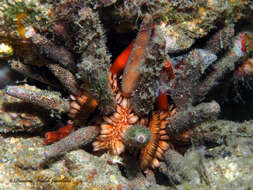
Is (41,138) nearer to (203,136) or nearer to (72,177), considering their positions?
(72,177)

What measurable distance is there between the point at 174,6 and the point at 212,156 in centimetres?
202

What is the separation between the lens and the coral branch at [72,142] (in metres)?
2.53

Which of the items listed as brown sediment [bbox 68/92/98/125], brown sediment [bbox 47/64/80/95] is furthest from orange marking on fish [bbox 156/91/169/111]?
brown sediment [bbox 47/64/80/95]

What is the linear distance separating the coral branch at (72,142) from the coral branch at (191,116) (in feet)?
3.33

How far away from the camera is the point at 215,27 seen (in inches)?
130

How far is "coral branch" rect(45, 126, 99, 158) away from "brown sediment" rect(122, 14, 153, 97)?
0.68m

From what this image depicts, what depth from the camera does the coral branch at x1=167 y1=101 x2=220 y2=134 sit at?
235cm

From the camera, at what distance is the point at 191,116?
2521mm

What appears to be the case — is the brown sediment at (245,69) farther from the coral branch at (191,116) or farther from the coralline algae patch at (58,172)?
the coralline algae patch at (58,172)

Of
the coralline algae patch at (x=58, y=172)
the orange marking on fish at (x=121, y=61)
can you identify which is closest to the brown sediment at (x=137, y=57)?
the orange marking on fish at (x=121, y=61)

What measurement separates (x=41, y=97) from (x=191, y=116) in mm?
1873

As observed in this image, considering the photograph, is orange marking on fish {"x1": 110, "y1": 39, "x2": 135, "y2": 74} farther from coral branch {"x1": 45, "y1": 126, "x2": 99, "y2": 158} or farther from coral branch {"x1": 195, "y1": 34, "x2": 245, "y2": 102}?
coral branch {"x1": 195, "y1": 34, "x2": 245, "y2": 102}

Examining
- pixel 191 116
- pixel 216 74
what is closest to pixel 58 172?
pixel 191 116

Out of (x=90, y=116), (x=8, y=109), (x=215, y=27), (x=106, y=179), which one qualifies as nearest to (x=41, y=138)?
(x=8, y=109)
